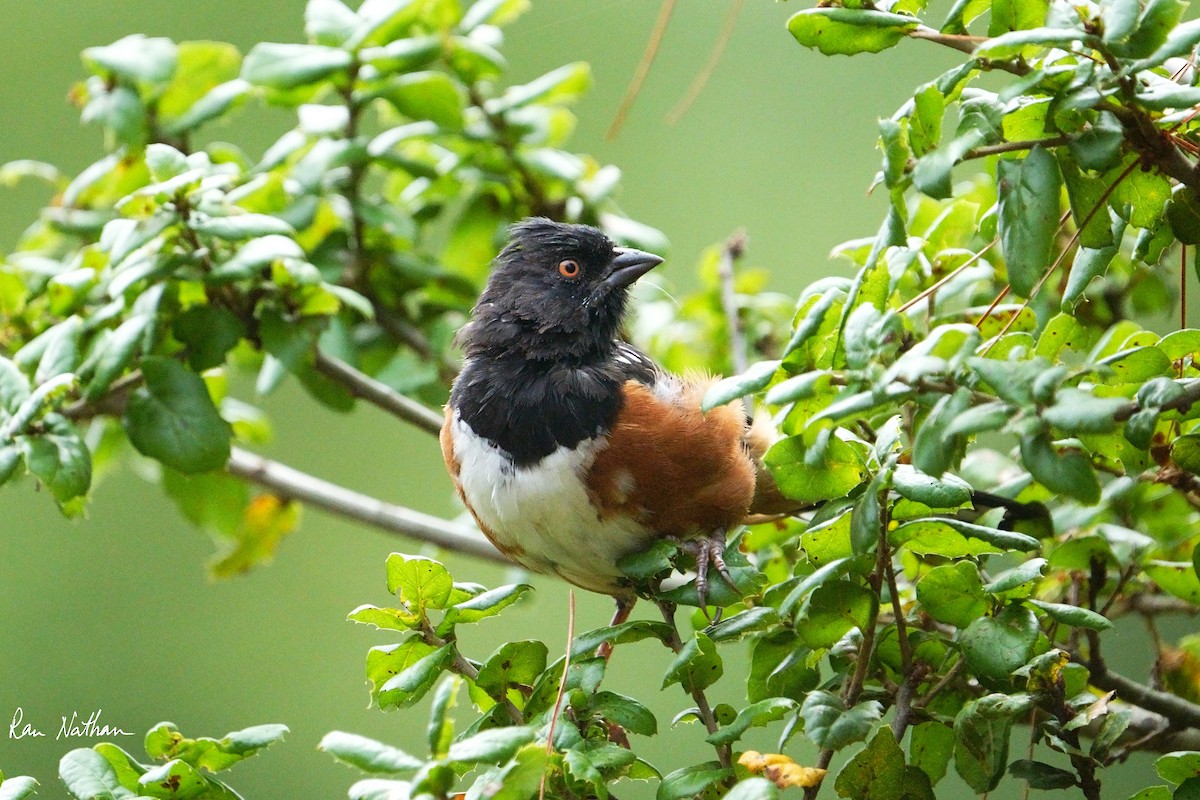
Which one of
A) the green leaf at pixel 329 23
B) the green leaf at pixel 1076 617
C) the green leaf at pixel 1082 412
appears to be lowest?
the green leaf at pixel 1076 617

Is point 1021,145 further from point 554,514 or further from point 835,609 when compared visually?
point 554,514

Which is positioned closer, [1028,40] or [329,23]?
[1028,40]

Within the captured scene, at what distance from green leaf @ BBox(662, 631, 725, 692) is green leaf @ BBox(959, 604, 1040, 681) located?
11.4 inches

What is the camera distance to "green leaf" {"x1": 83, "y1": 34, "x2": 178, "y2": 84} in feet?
8.23

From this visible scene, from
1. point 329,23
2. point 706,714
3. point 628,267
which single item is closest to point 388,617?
point 706,714

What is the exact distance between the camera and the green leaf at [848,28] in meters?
1.32

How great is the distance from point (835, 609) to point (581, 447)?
87 cm

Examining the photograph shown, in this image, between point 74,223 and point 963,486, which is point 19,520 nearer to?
point 74,223

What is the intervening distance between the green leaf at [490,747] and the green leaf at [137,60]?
1.87m

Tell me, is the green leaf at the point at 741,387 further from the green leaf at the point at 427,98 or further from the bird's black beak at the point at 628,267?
the green leaf at the point at 427,98

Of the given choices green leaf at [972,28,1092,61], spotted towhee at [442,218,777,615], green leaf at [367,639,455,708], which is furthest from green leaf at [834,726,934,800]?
green leaf at [972,28,1092,61]

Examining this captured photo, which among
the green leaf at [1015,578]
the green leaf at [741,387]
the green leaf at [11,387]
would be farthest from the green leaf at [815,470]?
the green leaf at [11,387]

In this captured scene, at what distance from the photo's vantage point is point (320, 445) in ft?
21.3

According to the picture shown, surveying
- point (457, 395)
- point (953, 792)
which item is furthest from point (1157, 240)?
point (953, 792)
